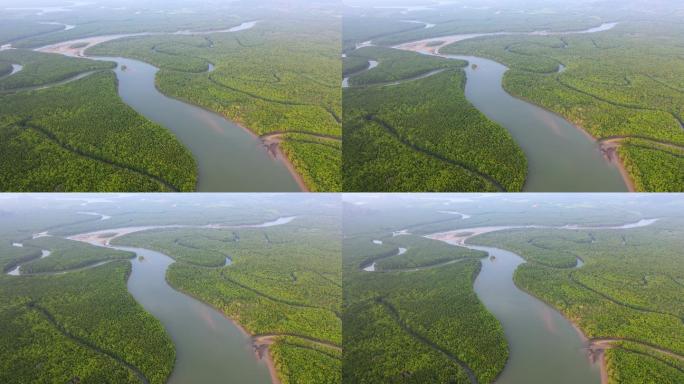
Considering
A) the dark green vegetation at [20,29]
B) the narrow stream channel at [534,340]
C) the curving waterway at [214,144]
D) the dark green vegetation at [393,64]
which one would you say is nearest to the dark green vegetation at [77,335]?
the curving waterway at [214,144]

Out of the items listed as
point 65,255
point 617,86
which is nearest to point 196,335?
point 65,255

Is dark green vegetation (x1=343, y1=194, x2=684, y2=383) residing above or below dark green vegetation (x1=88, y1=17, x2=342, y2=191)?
below

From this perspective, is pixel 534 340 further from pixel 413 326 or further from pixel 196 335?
pixel 196 335

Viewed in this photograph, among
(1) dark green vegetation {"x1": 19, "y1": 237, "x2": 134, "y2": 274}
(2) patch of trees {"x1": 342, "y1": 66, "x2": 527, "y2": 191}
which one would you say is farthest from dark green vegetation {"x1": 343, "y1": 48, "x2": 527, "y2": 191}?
(1) dark green vegetation {"x1": 19, "y1": 237, "x2": 134, "y2": 274}

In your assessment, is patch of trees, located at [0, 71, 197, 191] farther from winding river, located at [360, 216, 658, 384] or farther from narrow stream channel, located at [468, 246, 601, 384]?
narrow stream channel, located at [468, 246, 601, 384]

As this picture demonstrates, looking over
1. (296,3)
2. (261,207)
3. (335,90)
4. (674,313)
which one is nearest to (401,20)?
(296,3)

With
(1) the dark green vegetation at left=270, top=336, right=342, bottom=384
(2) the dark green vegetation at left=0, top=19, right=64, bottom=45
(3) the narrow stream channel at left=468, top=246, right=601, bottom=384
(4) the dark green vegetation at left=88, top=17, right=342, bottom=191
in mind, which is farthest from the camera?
(2) the dark green vegetation at left=0, top=19, right=64, bottom=45

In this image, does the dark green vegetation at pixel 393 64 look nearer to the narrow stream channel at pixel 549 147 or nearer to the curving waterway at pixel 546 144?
the curving waterway at pixel 546 144

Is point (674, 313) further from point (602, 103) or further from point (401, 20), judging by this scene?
point (401, 20)
